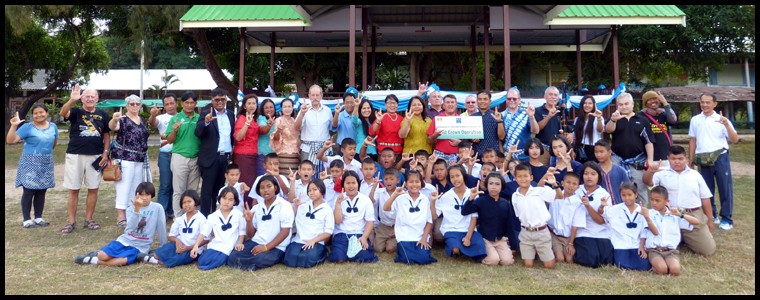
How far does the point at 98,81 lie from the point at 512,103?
36935mm

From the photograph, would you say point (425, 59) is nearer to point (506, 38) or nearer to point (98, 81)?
point (506, 38)

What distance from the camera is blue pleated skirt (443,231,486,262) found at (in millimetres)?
4219

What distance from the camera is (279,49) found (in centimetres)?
1323

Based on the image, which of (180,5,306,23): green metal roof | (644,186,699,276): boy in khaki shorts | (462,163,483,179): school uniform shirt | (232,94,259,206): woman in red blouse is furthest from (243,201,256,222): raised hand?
(180,5,306,23): green metal roof

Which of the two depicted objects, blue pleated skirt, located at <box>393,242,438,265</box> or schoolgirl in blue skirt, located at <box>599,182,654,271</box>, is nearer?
schoolgirl in blue skirt, located at <box>599,182,654,271</box>

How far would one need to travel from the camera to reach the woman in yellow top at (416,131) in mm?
5352

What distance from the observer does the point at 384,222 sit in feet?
15.9

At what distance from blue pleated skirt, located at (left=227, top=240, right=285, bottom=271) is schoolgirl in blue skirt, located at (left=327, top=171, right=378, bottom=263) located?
1.72 feet

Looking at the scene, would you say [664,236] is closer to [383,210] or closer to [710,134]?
[710,134]

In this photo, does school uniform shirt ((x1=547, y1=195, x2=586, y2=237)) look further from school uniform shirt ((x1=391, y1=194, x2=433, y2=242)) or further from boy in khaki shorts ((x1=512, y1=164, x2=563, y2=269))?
school uniform shirt ((x1=391, y1=194, x2=433, y2=242))

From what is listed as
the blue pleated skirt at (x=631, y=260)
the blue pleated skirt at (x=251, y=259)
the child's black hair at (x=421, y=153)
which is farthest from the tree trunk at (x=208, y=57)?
the blue pleated skirt at (x=631, y=260)

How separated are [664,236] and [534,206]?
117 cm

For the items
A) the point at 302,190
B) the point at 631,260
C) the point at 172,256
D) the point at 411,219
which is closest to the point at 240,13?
the point at 302,190
